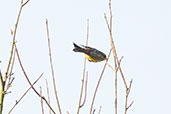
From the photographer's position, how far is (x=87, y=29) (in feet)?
9.35

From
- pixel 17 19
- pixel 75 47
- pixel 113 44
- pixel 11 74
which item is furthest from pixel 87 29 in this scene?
pixel 17 19

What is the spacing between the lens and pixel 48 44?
260cm

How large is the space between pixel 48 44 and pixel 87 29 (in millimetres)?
430

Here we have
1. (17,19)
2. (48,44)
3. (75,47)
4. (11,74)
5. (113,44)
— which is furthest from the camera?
(75,47)

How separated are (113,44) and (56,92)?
0.58 meters

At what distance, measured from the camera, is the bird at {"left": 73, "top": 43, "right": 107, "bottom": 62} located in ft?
10.2

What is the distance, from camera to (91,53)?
319cm

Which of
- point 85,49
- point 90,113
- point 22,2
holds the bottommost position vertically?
point 90,113

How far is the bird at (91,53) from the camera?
3.10 meters

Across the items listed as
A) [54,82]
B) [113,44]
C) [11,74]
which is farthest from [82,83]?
[11,74]

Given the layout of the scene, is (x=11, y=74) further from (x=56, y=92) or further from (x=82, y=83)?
(x=82, y=83)

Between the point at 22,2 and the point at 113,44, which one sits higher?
the point at 22,2

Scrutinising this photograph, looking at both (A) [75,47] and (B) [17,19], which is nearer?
(B) [17,19]

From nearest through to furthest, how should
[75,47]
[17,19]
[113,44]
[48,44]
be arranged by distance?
1. [17,19]
2. [113,44]
3. [48,44]
4. [75,47]
